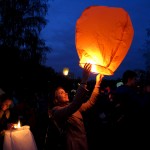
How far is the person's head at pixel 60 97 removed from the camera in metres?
4.42

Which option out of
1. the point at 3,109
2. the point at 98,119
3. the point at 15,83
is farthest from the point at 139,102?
the point at 15,83

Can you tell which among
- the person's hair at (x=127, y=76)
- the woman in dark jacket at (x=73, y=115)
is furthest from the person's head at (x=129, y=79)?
the woman in dark jacket at (x=73, y=115)

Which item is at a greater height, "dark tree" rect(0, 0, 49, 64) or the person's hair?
"dark tree" rect(0, 0, 49, 64)

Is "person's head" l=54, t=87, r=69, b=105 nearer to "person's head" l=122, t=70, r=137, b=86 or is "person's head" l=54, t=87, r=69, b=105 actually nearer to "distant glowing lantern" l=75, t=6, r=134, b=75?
"distant glowing lantern" l=75, t=6, r=134, b=75

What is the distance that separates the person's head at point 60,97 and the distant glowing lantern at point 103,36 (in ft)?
2.40

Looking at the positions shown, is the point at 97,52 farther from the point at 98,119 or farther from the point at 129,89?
the point at 98,119

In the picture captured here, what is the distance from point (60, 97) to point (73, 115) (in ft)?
1.04

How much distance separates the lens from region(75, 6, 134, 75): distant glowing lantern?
12.1 ft

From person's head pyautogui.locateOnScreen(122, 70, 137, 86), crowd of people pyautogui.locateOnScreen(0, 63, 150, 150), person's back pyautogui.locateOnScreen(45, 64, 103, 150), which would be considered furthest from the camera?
person's head pyautogui.locateOnScreen(122, 70, 137, 86)

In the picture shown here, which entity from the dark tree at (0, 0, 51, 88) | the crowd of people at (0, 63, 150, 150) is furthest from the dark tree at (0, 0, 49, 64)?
the crowd of people at (0, 63, 150, 150)

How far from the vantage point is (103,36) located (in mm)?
3686

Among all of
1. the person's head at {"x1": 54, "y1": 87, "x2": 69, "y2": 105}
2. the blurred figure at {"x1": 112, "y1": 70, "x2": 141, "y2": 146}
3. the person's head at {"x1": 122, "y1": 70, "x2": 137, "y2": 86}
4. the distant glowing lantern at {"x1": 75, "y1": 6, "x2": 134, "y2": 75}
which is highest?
the distant glowing lantern at {"x1": 75, "y1": 6, "x2": 134, "y2": 75}

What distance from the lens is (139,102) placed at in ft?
15.7

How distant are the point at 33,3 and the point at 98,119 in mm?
12925
